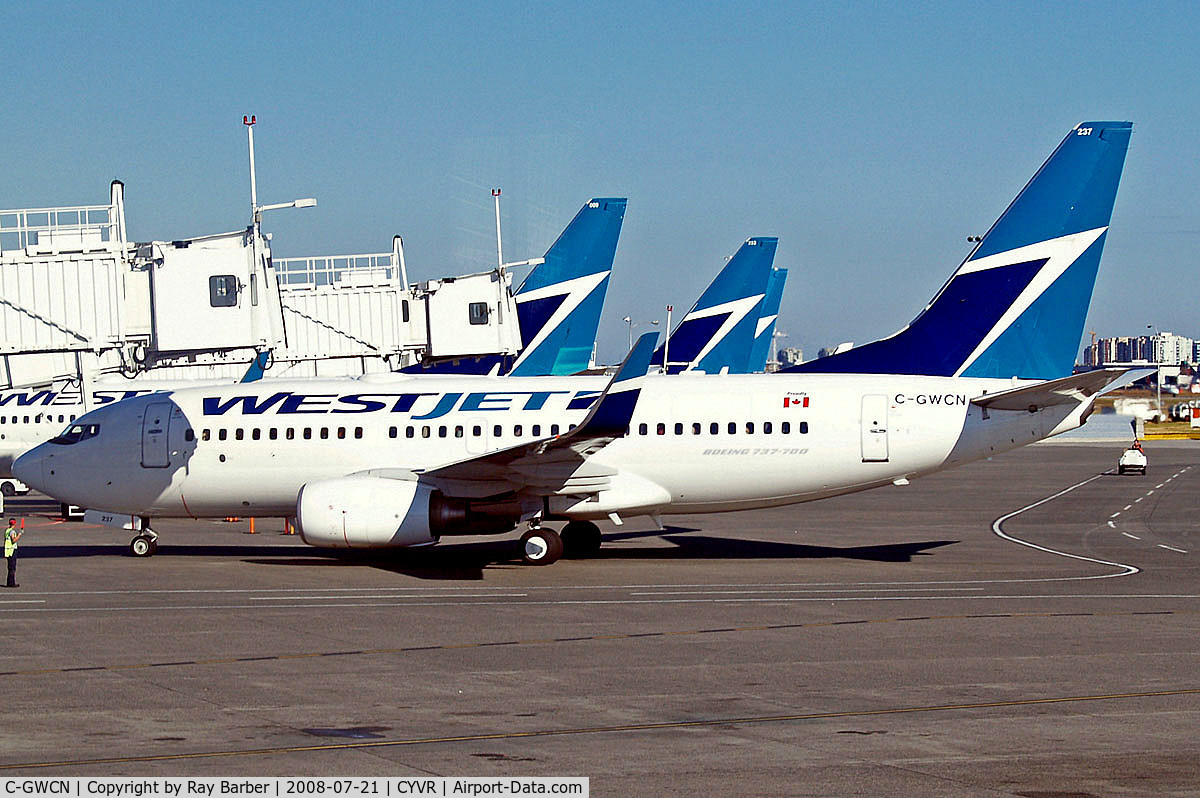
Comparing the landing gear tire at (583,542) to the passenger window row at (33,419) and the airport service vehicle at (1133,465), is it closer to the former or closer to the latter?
the passenger window row at (33,419)

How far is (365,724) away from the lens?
45.2 ft

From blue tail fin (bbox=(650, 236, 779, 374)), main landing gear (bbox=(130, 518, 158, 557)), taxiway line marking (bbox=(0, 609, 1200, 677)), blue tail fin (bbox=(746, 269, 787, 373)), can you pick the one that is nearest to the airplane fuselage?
main landing gear (bbox=(130, 518, 158, 557))

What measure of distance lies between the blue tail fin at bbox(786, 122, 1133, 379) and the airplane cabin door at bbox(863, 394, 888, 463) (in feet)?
4.22

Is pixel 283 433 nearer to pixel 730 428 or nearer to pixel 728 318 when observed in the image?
pixel 730 428

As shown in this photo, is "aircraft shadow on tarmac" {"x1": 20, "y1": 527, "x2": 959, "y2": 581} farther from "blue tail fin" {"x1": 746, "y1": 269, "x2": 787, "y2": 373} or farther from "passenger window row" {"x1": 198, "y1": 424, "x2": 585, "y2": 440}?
"blue tail fin" {"x1": 746, "y1": 269, "x2": 787, "y2": 373}

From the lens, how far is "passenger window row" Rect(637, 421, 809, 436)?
28.6 metres

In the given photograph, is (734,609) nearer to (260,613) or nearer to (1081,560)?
(260,613)

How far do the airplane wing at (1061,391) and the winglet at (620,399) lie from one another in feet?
23.7

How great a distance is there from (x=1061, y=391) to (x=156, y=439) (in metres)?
19.1

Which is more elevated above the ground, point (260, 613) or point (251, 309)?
point (251, 309)

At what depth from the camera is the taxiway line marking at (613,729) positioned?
1225cm

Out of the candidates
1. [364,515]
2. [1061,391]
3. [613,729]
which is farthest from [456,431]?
[613,729]

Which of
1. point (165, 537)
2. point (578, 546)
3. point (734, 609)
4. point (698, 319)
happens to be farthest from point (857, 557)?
point (698, 319)

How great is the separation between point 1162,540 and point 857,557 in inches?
356
